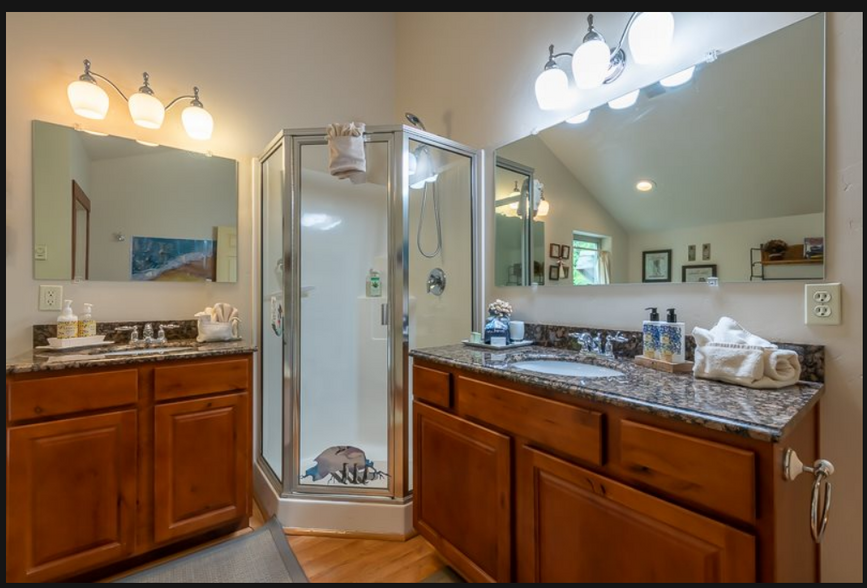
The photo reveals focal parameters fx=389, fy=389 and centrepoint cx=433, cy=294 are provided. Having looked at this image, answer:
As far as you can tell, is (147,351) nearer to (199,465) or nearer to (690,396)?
(199,465)

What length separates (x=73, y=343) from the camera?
1664 mm

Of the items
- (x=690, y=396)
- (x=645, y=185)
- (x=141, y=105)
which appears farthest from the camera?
(x=141, y=105)

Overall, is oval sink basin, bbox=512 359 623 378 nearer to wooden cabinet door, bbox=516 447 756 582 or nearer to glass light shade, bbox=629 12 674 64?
wooden cabinet door, bbox=516 447 756 582

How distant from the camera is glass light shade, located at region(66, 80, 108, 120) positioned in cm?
173

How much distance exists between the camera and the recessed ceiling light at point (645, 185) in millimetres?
1439

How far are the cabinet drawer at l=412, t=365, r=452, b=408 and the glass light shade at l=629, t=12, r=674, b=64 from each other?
1343 millimetres

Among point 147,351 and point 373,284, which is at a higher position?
point 373,284

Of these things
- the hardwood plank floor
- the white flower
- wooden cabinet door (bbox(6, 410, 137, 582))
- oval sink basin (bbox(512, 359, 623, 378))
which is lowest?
the hardwood plank floor

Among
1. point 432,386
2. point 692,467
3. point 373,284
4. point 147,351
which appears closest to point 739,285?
point 692,467

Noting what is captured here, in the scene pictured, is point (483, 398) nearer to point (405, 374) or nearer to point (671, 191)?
point (405, 374)

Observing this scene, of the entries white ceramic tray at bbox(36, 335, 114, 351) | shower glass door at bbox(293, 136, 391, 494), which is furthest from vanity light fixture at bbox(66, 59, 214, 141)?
white ceramic tray at bbox(36, 335, 114, 351)

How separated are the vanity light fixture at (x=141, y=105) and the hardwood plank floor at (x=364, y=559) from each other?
207 cm

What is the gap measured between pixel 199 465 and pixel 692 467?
1.76m

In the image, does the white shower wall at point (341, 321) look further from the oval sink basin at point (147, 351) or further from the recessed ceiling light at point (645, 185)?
the recessed ceiling light at point (645, 185)
